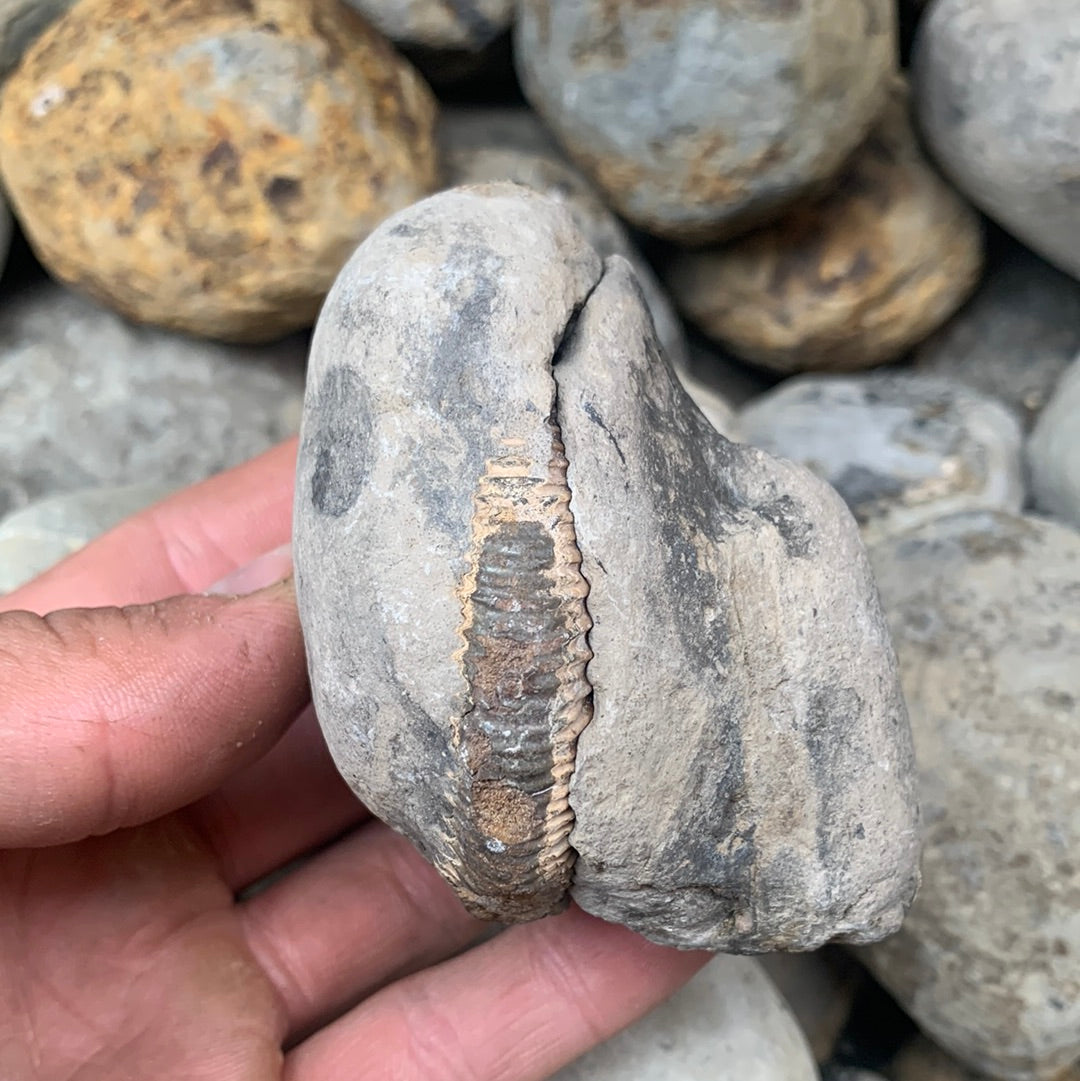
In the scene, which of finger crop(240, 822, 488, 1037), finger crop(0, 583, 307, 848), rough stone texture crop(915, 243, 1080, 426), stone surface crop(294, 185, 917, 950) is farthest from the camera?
rough stone texture crop(915, 243, 1080, 426)

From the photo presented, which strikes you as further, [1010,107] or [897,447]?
[897,447]

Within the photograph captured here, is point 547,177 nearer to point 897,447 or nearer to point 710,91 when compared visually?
point 710,91

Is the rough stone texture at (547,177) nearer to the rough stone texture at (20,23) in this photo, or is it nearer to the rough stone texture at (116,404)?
the rough stone texture at (116,404)

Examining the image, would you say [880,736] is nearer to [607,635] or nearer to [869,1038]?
[607,635]

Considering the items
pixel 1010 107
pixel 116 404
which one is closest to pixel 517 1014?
pixel 116 404

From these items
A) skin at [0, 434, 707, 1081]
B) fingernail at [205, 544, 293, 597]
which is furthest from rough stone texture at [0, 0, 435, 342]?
fingernail at [205, 544, 293, 597]

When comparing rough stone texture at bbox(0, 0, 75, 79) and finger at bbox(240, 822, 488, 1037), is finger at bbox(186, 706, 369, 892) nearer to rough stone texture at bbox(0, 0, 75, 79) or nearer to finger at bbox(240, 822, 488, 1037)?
finger at bbox(240, 822, 488, 1037)
